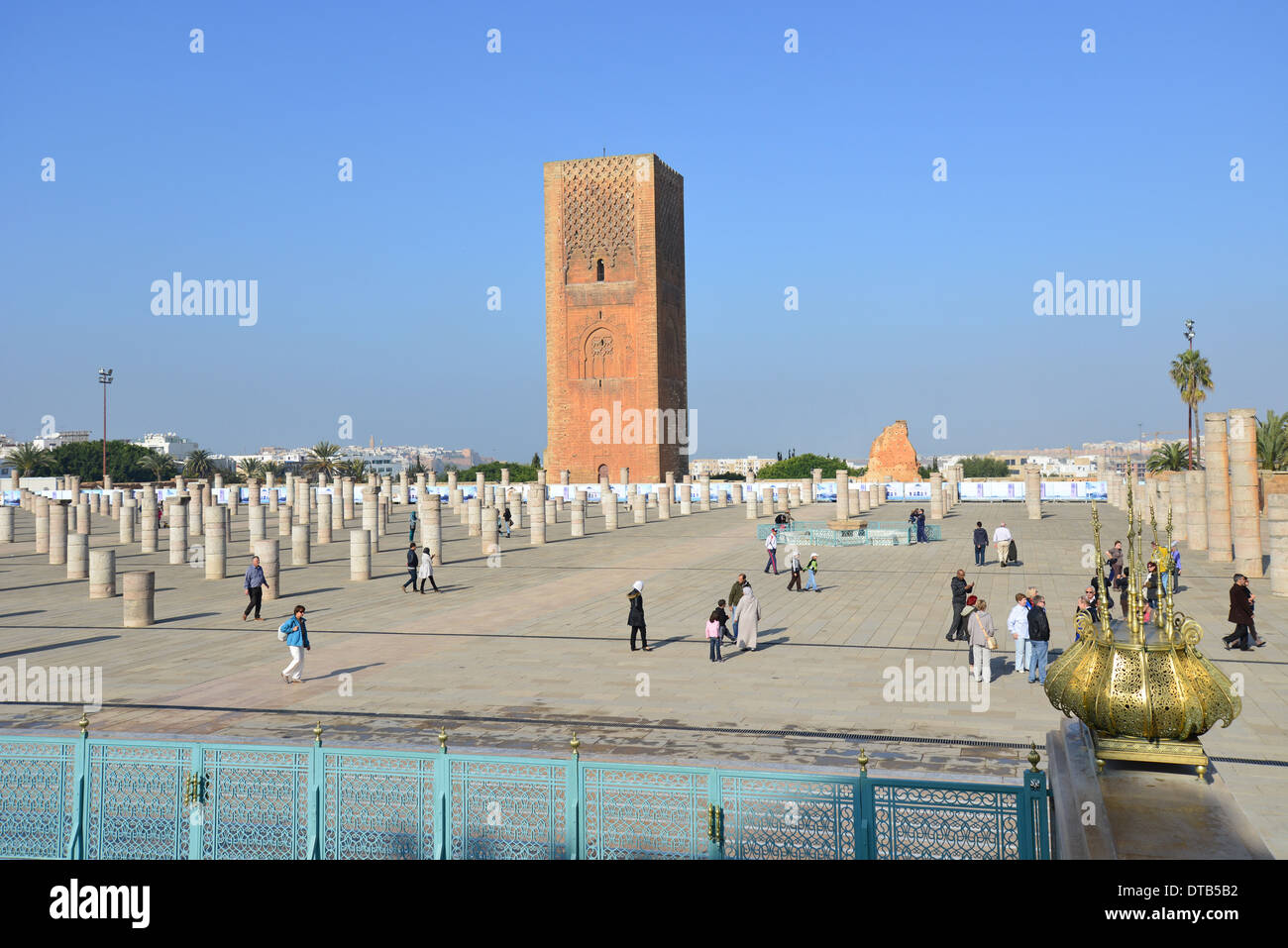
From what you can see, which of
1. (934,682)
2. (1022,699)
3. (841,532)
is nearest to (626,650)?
(934,682)

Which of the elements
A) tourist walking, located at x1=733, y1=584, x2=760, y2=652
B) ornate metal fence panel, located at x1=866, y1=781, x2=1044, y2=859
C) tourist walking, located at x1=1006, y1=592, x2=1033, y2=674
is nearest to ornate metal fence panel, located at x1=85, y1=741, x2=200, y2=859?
ornate metal fence panel, located at x1=866, y1=781, x2=1044, y2=859

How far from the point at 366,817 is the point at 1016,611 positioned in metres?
8.05

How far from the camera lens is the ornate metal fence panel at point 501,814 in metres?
5.72

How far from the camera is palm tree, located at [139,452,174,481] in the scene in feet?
264

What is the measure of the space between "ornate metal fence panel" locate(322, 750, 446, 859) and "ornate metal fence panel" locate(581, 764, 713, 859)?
3.07 feet

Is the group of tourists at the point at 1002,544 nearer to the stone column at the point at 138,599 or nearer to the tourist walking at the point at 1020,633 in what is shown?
the tourist walking at the point at 1020,633

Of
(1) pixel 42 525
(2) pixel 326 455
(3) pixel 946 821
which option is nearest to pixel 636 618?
(3) pixel 946 821

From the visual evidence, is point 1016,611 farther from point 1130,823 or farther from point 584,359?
point 584,359

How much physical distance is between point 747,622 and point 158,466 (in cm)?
7823

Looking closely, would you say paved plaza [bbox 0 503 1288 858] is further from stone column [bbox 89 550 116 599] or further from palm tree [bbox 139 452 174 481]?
palm tree [bbox 139 452 174 481]

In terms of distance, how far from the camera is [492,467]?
7881 cm

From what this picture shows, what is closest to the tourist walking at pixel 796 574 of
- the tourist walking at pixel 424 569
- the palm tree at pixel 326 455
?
the tourist walking at pixel 424 569

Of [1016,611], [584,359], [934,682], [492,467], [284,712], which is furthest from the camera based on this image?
[492,467]

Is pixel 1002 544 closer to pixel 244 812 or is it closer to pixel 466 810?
pixel 466 810
